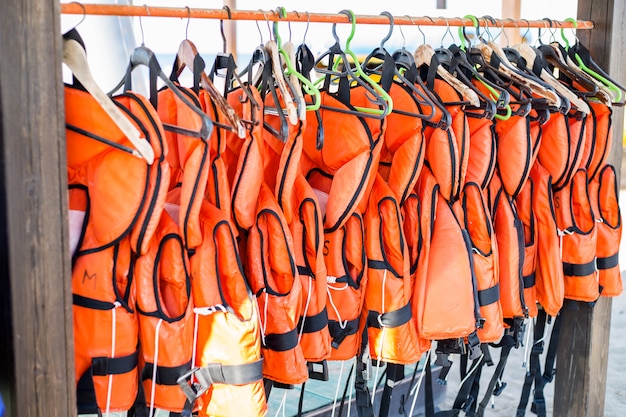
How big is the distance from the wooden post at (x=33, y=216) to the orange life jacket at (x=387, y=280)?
803 mm

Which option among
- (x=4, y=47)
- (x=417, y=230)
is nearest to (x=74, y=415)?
(x=4, y=47)

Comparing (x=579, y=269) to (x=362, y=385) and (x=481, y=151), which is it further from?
(x=362, y=385)

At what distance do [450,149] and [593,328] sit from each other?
1.07 m

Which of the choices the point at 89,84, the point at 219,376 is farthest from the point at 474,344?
the point at 89,84

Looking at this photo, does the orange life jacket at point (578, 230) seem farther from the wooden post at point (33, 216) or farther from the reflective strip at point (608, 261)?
the wooden post at point (33, 216)

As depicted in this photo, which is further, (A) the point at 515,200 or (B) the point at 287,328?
(A) the point at 515,200

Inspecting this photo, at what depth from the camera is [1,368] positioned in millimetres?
1279

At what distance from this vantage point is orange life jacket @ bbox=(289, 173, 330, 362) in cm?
173

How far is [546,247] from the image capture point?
2158mm

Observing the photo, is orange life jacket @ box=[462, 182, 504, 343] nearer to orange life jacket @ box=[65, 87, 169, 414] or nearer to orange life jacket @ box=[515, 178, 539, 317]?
orange life jacket @ box=[515, 178, 539, 317]

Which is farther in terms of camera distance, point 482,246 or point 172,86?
point 482,246

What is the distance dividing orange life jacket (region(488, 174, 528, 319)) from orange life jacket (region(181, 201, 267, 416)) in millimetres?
791

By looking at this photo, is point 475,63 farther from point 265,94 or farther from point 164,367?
point 164,367

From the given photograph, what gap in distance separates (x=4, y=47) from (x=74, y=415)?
63cm
